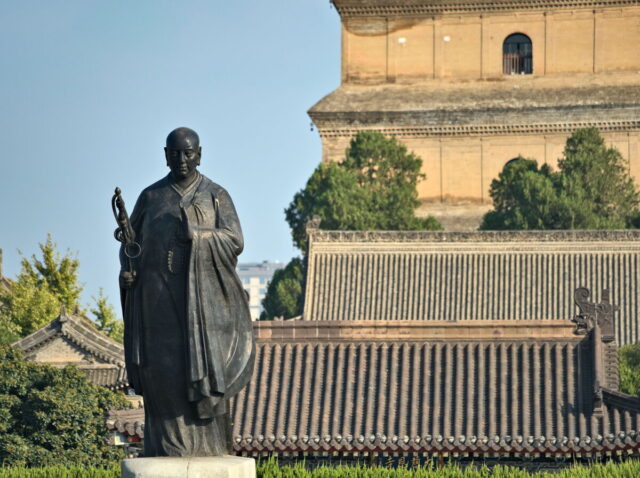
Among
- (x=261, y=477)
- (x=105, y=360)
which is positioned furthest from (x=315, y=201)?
(x=261, y=477)

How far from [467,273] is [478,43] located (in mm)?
22543

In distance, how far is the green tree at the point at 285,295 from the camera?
58781mm

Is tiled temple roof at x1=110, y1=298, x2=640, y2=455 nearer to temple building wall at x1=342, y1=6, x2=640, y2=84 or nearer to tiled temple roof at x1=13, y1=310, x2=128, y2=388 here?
tiled temple roof at x1=13, y1=310, x2=128, y2=388

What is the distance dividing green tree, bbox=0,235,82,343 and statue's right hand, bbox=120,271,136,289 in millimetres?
32002

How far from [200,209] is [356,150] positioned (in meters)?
47.7

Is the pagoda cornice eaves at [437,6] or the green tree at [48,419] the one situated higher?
the pagoda cornice eaves at [437,6]

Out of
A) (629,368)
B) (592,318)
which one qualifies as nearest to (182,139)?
(592,318)

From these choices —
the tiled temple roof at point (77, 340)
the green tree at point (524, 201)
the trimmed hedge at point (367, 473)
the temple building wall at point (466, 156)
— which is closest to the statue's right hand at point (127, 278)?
the trimmed hedge at point (367, 473)

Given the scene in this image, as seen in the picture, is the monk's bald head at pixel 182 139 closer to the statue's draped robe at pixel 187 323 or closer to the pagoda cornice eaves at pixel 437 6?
the statue's draped robe at pixel 187 323

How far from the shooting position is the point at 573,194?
59438mm

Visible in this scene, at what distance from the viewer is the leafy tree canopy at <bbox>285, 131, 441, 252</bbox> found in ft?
194

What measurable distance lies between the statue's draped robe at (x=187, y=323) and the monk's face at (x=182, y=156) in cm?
15

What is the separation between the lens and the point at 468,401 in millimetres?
26656

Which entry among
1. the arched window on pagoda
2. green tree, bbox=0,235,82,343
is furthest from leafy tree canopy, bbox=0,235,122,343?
the arched window on pagoda
